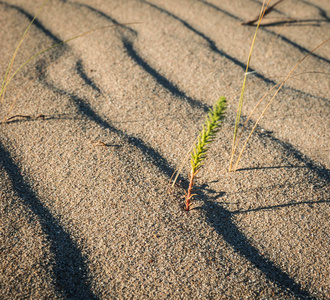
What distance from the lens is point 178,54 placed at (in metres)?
2.03

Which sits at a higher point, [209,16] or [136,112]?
[209,16]

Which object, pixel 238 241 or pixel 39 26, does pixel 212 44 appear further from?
pixel 238 241

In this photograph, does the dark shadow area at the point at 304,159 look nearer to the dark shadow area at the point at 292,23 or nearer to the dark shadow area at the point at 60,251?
the dark shadow area at the point at 60,251

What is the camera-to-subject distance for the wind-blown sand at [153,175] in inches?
36.3

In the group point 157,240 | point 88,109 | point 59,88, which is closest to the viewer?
point 157,240

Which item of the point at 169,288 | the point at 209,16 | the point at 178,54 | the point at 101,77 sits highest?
the point at 209,16

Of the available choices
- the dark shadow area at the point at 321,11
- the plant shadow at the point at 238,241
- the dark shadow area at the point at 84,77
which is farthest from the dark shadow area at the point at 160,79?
the dark shadow area at the point at 321,11

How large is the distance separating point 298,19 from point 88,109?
226cm

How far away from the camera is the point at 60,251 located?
0.96 m

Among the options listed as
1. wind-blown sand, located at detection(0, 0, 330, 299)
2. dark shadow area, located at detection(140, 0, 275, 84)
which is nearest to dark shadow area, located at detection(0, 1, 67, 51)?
wind-blown sand, located at detection(0, 0, 330, 299)

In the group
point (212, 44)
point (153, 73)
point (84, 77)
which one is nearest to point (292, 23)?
point (212, 44)

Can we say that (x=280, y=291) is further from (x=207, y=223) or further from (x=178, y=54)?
(x=178, y=54)

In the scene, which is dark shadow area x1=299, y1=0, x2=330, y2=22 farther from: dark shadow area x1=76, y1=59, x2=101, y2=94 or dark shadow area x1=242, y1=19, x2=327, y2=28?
dark shadow area x1=76, y1=59, x2=101, y2=94

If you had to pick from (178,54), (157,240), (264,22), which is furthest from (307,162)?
(264,22)
